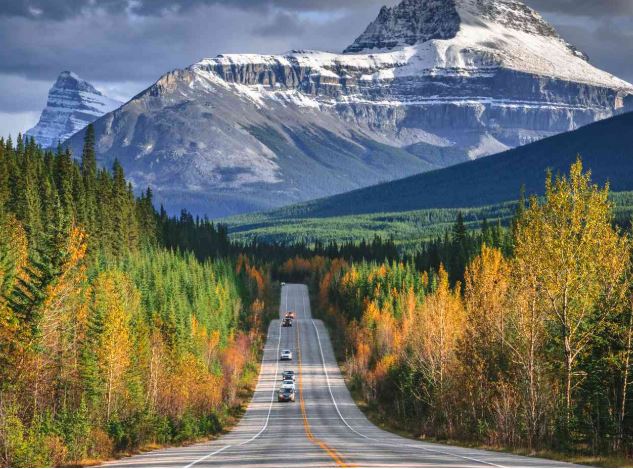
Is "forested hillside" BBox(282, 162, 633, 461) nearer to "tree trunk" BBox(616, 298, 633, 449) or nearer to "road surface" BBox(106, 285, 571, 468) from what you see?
"tree trunk" BBox(616, 298, 633, 449)

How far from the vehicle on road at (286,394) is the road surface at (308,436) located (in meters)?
1.08

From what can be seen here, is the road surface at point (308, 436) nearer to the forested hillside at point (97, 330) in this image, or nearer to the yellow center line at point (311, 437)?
the yellow center line at point (311, 437)

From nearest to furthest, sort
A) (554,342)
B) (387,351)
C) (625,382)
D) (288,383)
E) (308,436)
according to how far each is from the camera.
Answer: (625,382) < (554,342) < (308,436) < (288,383) < (387,351)

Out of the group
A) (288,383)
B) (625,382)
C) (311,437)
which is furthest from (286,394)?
(625,382)

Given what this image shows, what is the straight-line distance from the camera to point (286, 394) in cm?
11225

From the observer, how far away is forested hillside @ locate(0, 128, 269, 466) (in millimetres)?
53938

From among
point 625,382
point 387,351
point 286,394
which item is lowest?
point 286,394

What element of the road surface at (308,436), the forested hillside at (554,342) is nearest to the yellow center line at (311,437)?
the road surface at (308,436)

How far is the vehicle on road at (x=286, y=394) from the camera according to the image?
112125 mm

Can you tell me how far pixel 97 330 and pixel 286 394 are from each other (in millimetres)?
42681

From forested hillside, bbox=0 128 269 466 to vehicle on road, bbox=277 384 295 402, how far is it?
5.06 meters

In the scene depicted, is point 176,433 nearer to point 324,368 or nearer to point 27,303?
point 27,303

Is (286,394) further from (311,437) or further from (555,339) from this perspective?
(555,339)

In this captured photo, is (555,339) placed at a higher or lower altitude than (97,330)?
lower
